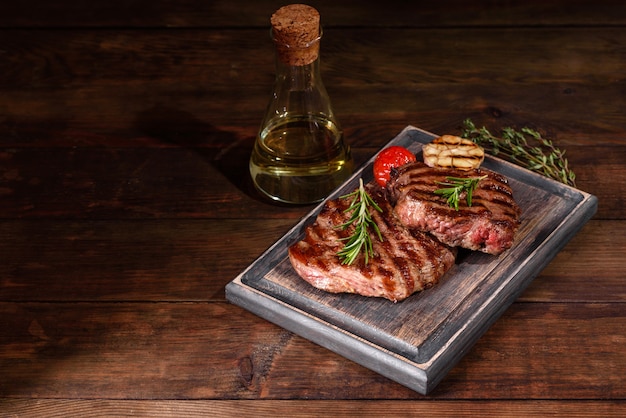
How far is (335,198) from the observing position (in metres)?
2.45

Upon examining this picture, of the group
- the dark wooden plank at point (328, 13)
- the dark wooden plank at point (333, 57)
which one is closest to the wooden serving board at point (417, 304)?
the dark wooden plank at point (333, 57)

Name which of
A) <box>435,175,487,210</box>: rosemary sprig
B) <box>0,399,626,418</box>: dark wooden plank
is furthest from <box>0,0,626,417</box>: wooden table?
<box>435,175,487,210</box>: rosemary sprig

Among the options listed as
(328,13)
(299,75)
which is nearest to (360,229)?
(299,75)

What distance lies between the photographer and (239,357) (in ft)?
7.11

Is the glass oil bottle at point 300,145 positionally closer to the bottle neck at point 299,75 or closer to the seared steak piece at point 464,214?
the bottle neck at point 299,75

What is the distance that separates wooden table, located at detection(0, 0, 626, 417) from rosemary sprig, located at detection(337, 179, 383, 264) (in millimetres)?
235

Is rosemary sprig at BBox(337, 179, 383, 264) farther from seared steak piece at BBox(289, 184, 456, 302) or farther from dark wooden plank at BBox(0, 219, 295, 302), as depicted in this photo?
dark wooden plank at BBox(0, 219, 295, 302)

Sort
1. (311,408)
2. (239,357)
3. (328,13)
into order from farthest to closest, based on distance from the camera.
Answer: (328,13) < (239,357) < (311,408)

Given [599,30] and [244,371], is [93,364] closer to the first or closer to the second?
[244,371]

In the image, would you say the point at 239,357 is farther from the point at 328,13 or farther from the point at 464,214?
the point at 328,13

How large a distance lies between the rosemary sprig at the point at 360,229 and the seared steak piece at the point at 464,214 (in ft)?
0.23

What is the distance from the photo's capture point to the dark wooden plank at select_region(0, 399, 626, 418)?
6.65ft

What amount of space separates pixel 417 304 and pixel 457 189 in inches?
11.1

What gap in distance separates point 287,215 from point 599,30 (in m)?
1.41
